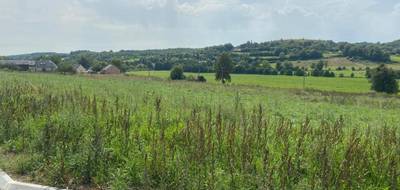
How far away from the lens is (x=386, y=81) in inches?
2462

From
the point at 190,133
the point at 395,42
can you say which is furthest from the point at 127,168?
the point at 395,42

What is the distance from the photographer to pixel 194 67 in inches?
4186

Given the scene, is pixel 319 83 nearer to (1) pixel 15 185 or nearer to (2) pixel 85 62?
(1) pixel 15 185

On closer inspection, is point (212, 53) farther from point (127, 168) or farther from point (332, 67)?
point (127, 168)

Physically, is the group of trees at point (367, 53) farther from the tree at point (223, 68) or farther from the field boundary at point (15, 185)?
the field boundary at point (15, 185)

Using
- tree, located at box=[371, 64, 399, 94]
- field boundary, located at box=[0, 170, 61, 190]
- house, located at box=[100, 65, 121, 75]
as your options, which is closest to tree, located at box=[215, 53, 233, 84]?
tree, located at box=[371, 64, 399, 94]

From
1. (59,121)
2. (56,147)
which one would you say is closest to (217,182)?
(56,147)

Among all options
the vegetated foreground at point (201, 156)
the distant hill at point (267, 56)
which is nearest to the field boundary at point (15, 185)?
the vegetated foreground at point (201, 156)

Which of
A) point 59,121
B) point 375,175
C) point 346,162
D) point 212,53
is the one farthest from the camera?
point 212,53

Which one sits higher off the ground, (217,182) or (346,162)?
(346,162)

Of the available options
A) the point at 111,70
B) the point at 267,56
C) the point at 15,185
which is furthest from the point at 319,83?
the point at 15,185

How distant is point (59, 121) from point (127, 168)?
2.59m

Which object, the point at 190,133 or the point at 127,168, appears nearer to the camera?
the point at 127,168

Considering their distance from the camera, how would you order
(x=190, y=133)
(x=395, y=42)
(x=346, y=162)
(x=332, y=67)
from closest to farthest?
(x=346, y=162)
(x=190, y=133)
(x=332, y=67)
(x=395, y=42)
